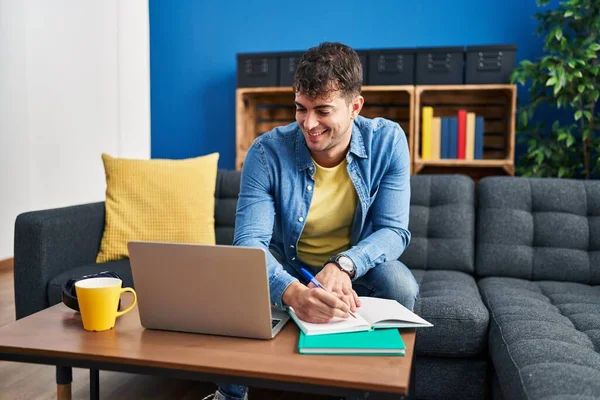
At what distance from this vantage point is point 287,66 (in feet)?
11.0

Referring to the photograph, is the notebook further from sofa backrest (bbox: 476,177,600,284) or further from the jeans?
sofa backrest (bbox: 476,177,600,284)

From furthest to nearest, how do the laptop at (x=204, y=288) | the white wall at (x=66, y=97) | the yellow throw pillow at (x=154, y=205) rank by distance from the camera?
the white wall at (x=66, y=97) < the yellow throw pillow at (x=154, y=205) < the laptop at (x=204, y=288)

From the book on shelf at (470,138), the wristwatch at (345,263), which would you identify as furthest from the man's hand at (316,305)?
the book on shelf at (470,138)

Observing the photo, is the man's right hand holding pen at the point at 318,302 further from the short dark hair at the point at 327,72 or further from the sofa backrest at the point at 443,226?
the sofa backrest at the point at 443,226

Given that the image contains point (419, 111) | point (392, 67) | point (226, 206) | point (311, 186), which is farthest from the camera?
point (419, 111)

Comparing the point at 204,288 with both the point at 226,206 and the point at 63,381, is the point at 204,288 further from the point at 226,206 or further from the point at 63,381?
the point at 226,206

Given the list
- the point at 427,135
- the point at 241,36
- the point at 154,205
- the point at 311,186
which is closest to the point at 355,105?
the point at 311,186

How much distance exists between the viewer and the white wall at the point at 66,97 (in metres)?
3.78

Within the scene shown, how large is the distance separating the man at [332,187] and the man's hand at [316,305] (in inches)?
7.1

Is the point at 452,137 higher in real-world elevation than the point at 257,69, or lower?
lower

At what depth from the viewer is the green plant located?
2.80 m

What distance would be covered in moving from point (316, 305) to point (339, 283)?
6.0 inches

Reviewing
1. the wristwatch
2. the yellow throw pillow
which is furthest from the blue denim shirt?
the yellow throw pillow

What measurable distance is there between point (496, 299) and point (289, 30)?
8.05 ft
